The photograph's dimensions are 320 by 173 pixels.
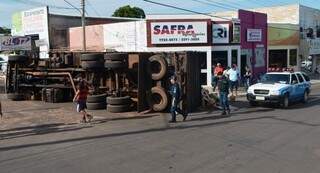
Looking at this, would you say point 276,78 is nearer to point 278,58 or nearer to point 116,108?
point 116,108

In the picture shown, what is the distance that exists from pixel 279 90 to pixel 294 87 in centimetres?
165

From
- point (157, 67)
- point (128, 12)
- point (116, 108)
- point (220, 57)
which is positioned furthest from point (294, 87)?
point (128, 12)

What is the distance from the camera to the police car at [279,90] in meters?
22.0

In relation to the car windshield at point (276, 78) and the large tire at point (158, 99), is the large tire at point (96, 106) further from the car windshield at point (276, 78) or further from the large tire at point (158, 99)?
the car windshield at point (276, 78)

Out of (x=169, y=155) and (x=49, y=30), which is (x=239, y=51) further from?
(x=169, y=155)

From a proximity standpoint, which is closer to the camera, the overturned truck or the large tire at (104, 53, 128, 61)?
the overturned truck

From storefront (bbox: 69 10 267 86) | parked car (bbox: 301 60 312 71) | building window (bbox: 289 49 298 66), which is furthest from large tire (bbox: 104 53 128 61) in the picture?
parked car (bbox: 301 60 312 71)

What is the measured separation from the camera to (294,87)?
23.3 m

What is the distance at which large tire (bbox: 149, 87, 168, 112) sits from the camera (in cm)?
1967

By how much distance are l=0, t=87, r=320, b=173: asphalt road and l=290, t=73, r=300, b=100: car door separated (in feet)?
16.0

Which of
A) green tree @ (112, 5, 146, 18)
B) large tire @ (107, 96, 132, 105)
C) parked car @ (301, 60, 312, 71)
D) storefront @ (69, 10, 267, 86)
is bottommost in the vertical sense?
large tire @ (107, 96, 132, 105)

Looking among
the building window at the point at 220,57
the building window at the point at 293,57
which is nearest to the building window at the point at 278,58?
the building window at the point at 293,57

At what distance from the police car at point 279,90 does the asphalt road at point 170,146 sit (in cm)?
376

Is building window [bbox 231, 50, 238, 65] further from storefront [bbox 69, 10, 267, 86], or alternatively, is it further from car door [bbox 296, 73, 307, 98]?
car door [bbox 296, 73, 307, 98]
